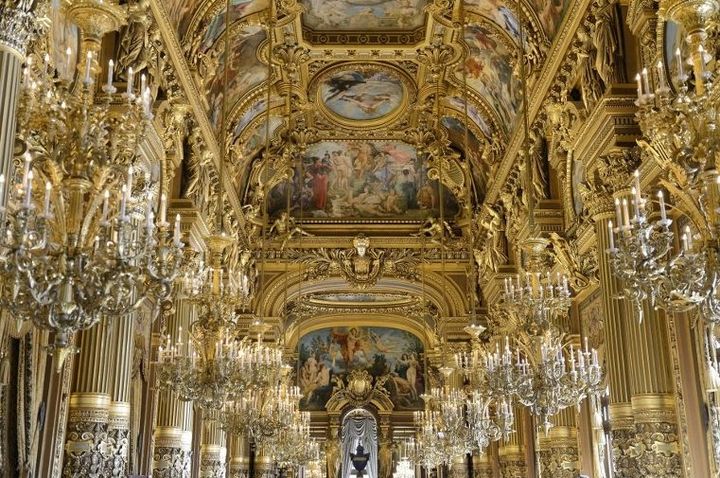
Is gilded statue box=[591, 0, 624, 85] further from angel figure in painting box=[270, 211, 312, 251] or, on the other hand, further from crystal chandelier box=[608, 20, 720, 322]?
angel figure in painting box=[270, 211, 312, 251]

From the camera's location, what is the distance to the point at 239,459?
2308cm

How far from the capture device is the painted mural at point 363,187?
2206cm

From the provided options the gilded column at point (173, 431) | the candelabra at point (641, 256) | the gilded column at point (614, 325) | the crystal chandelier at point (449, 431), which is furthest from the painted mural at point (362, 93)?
the candelabra at point (641, 256)

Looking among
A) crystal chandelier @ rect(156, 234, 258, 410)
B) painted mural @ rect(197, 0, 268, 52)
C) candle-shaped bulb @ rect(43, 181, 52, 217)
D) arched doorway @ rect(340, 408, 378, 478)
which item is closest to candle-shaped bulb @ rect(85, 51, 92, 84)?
candle-shaped bulb @ rect(43, 181, 52, 217)

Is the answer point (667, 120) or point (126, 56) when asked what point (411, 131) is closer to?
point (126, 56)

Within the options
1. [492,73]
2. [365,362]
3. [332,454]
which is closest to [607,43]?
[492,73]

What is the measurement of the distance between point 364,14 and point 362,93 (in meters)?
3.19

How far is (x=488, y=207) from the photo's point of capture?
1939 centimetres

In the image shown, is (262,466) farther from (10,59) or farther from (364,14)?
(10,59)

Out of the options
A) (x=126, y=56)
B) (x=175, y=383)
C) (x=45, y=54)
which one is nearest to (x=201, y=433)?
(x=175, y=383)

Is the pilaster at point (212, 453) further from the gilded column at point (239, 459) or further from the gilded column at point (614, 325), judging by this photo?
the gilded column at point (614, 325)

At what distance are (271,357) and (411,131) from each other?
9.07m

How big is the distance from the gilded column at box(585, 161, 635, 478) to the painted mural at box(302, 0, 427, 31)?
22.4ft

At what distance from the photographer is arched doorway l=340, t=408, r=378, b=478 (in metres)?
33.7
